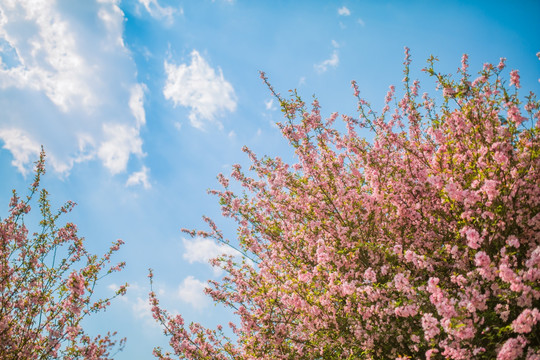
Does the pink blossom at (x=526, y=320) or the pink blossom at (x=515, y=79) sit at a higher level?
the pink blossom at (x=515, y=79)

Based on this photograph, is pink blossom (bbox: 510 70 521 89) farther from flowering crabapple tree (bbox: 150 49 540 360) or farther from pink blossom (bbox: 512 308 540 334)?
pink blossom (bbox: 512 308 540 334)

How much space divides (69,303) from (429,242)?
23.8 feet

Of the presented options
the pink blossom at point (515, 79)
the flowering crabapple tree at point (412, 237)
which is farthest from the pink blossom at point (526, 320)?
the pink blossom at point (515, 79)

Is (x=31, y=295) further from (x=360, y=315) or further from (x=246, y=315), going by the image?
(x=360, y=315)

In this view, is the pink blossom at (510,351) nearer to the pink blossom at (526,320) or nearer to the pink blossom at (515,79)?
the pink blossom at (526,320)

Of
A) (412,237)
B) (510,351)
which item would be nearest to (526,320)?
(510,351)

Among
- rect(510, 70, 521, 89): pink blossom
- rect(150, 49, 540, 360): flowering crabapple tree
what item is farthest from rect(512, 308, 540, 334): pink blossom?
rect(510, 70, 521, 89): pink blossom

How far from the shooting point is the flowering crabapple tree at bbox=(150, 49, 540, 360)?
3.76m

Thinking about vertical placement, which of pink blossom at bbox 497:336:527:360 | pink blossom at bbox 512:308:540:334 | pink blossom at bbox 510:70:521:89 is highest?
pink blossom at bbox 510:70:521:89

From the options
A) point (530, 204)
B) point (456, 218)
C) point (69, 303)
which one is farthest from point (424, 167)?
point (69, 303)

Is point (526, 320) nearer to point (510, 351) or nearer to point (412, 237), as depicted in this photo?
point (510, 351)

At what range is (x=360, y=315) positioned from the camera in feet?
16.6

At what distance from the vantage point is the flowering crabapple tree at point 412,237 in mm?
3764

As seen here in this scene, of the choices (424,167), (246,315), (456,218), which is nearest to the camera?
(456,218)
